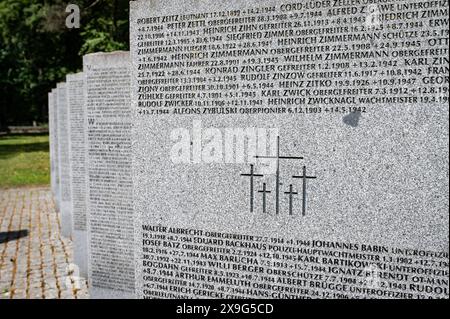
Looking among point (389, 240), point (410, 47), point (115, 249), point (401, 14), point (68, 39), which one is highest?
point (68, 39)

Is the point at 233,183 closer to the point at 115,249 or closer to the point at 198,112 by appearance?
the point at 198,112

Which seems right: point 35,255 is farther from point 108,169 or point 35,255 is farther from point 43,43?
point 43,43

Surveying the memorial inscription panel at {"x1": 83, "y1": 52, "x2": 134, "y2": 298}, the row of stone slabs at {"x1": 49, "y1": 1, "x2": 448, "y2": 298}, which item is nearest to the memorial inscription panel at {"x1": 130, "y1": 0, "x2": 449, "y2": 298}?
the row of stone slabs at {"x1": 49, "y1": 1, "x2": 448, "y2": 298}

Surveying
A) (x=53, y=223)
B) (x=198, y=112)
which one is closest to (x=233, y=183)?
(x=198, y=112)

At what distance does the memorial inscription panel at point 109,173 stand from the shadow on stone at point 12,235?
14.1 feet

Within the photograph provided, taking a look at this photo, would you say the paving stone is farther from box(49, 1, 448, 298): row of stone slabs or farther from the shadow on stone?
box(49, 1, 448, 298): row of stone slabs

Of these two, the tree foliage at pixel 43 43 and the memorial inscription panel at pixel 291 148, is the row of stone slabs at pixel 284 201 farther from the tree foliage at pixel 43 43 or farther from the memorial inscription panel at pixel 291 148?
the tree foliage at pixel 43 43

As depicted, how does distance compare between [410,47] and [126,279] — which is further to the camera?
[126,279]

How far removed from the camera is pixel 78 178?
7.75 m

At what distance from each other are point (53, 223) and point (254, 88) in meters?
9.41

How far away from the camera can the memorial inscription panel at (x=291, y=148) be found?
2.63 meters

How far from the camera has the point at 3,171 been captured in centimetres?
2041

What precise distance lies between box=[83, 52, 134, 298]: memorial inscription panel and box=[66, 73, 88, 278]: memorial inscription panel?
1416mm

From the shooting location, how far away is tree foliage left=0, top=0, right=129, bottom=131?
1741 cm
